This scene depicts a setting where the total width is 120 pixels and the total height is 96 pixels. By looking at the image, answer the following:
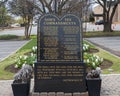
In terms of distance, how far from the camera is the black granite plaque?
7395mm

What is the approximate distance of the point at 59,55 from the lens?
7469 mm

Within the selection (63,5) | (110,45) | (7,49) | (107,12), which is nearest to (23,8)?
(63,5)

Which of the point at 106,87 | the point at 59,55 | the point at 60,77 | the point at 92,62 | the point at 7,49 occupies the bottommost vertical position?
the point at 7,49

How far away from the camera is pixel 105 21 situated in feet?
122

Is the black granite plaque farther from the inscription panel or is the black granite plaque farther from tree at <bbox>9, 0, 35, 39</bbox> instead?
tree at <bbox>9, 0, 35, 39</bbox>

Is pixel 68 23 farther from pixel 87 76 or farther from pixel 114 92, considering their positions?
pixel 114 92

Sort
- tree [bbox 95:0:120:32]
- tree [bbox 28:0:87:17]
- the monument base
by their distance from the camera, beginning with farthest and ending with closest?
tree [bbox 95:0:120:32]
tree [bbox 28:0:87:17]
the monument base

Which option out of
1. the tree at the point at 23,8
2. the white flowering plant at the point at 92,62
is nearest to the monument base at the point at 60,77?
the white flowering plant at the point at 92,62

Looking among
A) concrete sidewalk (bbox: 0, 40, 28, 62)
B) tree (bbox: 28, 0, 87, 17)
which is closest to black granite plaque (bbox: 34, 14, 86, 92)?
concrete sidewalk (bbox: 0, 40, 28, 62)

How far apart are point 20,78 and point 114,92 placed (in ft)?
7.95

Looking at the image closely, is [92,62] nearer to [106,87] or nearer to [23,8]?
[106,87]

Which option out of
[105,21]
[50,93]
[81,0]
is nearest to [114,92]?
[50,93]

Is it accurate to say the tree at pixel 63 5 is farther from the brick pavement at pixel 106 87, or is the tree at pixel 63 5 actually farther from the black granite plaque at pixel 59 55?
the black granite plaque at pixel 59 55

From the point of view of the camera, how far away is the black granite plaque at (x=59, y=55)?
739cm
